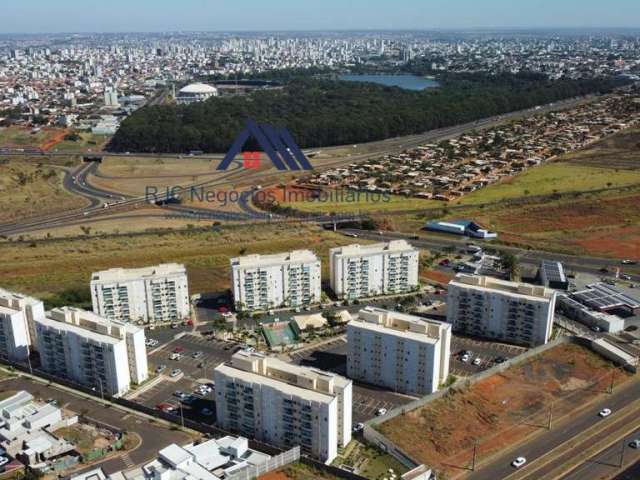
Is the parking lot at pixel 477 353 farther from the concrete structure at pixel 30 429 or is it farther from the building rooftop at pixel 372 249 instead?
the concrete structure at pixel 30 429

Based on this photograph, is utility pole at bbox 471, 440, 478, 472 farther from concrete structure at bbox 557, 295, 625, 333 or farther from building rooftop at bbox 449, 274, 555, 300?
concrete structure at bbox 557, 295, 625, 333

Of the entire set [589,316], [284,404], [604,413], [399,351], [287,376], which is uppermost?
[287,376]

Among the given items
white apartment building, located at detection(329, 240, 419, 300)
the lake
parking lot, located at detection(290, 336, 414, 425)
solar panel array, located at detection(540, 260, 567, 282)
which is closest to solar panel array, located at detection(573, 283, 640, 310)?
solar panel array, located at detection(540, 260, 567, 282)

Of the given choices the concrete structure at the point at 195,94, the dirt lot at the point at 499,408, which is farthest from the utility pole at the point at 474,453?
the concrete structure at the point at 195,94

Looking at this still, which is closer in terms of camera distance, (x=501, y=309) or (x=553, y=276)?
(x=501, y=309)

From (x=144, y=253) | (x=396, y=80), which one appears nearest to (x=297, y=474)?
(x=144, y=253)

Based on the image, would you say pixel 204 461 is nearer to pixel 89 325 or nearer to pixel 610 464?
pixel 89 325

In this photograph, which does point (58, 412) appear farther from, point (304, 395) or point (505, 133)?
point (505, 133)

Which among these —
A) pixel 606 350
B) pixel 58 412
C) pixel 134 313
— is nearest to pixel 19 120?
pixel 134 313
